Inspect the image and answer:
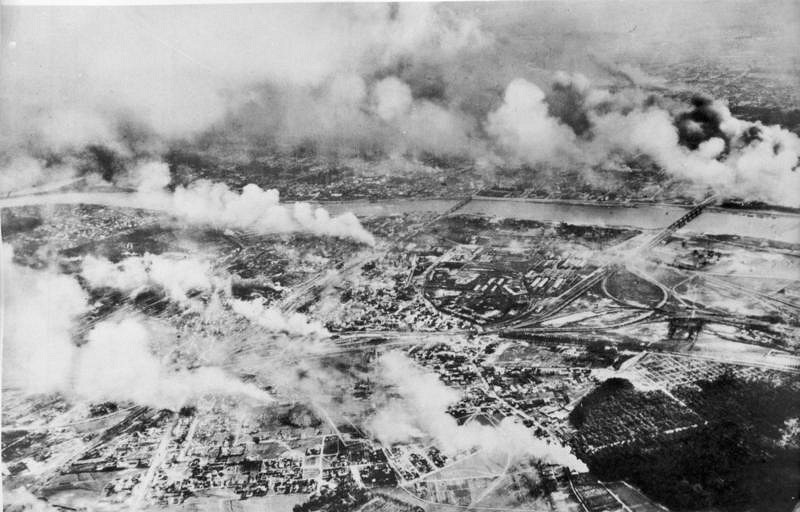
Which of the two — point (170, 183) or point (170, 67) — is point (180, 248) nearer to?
point (170, 183)

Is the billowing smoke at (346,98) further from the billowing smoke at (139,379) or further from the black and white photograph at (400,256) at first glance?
the billowing smoke at (139,379)

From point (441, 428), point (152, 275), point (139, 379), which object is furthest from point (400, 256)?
point (139, 379)

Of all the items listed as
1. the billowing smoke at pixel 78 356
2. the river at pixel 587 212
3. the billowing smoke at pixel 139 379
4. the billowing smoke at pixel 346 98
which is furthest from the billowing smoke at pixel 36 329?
the river at pixel 587 212

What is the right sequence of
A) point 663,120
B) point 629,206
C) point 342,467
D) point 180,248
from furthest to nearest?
1. point 629,206
2. point 663,120
3. point 180,248
4. point 342,467

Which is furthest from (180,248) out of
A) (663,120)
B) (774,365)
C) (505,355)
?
(774,365)

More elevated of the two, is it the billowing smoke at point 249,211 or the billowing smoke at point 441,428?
the billowing smoke at point 249,211

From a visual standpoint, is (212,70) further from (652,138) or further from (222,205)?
(652,138)
